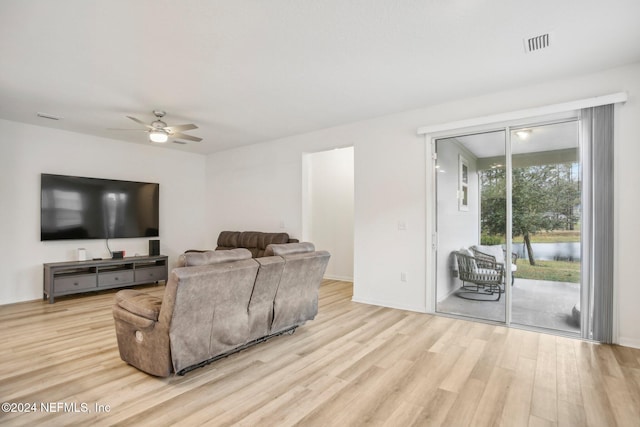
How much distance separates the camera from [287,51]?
2.79 metres

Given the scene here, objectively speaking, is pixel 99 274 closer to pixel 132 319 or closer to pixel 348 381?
pixel 132 319

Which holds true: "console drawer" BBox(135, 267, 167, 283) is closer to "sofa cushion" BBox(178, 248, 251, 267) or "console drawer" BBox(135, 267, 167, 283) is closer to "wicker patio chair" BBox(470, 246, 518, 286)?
"sofa cushion" BBox(178, 248, 251, 267)

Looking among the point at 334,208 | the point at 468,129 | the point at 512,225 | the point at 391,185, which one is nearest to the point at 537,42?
the point at 468,129

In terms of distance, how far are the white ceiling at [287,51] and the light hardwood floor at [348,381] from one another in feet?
8.70

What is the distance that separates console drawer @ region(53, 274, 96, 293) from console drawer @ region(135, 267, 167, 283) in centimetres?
66

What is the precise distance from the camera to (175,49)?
9.02 ft

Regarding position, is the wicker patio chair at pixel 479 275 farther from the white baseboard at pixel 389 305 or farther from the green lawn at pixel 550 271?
the white baseboard at pixel 389 305

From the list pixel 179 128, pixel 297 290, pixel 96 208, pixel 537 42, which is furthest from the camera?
pixel 96 208

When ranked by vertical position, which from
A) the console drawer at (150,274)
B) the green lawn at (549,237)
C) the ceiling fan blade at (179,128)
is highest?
the ceiling fan blade at (179,128)

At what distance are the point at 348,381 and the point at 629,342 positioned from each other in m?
2.78

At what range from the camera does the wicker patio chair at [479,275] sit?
3.79 m

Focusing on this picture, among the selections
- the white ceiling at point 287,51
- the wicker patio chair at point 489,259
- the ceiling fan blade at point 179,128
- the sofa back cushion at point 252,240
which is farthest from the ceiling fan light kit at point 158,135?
the wicker patio chair at point 489,259

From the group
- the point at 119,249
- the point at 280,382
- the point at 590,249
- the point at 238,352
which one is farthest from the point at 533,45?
the point at 119,249

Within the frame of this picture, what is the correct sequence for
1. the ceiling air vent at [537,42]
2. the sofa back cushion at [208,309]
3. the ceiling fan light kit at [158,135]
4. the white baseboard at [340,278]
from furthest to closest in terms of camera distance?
1. the white baseboard at [340,278]
2. the ceiling fan light kit at [158,135]
3. the ceiling air vent at [537,42]
4. the sofa back cushion at [208,309]
